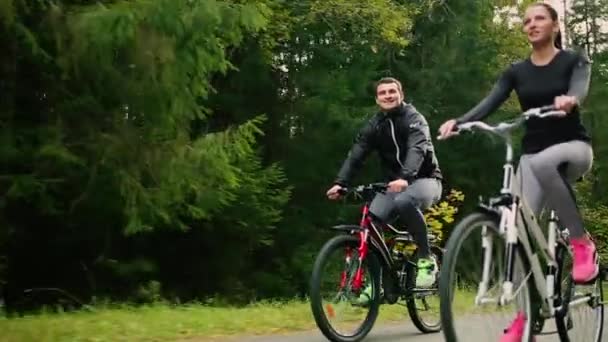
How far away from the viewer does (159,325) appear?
644 centimetres

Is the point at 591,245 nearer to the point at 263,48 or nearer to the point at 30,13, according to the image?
the point at 30,13

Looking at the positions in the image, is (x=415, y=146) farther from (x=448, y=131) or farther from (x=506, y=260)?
(x=506, y=260)

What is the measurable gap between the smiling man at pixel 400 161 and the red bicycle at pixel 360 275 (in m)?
0.09

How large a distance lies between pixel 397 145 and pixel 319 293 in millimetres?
1179

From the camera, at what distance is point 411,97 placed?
25.0 metres

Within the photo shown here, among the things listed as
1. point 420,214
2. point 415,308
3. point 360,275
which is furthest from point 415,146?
point 415,308

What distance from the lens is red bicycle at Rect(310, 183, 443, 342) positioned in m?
5.59

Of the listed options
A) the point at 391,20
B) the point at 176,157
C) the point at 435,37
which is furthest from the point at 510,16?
the point at 176,157

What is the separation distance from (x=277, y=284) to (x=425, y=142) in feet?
49.4

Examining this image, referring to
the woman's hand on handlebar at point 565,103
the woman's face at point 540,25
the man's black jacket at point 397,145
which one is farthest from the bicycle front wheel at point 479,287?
the man's black jacket at point 397,145

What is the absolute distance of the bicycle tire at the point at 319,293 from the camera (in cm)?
553

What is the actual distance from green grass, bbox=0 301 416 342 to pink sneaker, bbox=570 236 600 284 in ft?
8.62

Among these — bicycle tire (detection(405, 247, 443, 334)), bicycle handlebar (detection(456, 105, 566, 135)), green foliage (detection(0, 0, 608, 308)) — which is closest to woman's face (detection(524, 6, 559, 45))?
Answer: bicycle handlebar (detection(456, 105, 566, 135))

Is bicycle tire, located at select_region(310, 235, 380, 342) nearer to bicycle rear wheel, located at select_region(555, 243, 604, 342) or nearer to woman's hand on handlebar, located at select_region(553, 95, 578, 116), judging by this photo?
bicycle rear wheel, located at select_region(555, 243, 604, 342)
